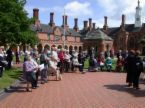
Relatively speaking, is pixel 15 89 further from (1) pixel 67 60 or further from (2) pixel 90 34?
(2) pixel 90 34

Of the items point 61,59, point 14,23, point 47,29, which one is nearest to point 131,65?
point 61,59

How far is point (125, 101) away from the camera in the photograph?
49.9 feet

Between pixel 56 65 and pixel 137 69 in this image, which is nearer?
pixel 137 69

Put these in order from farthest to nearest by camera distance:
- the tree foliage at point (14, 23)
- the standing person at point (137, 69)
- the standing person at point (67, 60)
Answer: the standing person at point (67, 60), the tree foliage at point (14, 23), the standing person at point (137, 69)

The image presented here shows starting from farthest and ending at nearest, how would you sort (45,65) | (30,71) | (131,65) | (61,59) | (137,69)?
(61,59) → (45,65) → (131,65) → (137,69) → (30,71)

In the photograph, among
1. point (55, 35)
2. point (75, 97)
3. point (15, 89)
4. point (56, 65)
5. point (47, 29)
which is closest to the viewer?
point (75, 97)

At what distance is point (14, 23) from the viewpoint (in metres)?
29.9

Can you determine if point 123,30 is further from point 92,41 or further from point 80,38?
point 92,41

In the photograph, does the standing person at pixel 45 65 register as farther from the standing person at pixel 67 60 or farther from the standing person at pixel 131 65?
the standing person at pixel 67 60

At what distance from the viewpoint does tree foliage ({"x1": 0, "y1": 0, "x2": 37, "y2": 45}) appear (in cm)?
2947

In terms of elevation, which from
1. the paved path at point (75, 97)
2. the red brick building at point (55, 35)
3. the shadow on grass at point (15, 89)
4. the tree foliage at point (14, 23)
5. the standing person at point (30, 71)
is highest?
the red brick building at point (55, 35)

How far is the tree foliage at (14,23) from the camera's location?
29.5 metres

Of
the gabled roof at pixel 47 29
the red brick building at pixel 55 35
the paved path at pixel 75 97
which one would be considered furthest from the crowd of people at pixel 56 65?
the red brick building at pixel 55 35

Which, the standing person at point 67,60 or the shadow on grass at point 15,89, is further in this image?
the standing person at point 67,60
